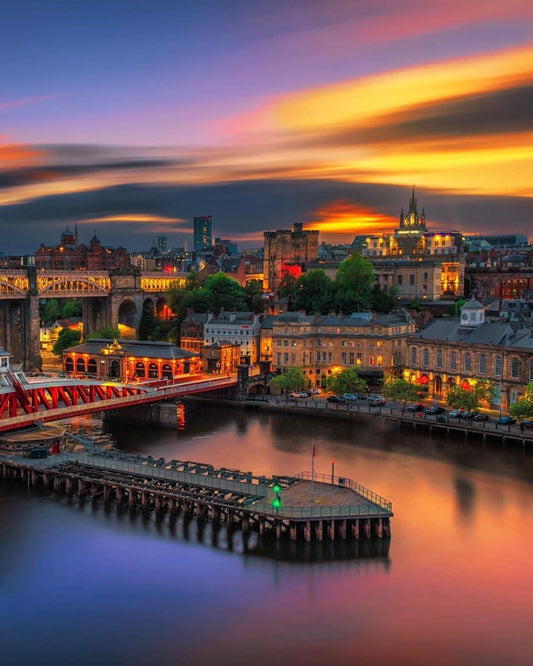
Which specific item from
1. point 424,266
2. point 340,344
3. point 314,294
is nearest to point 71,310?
point 314,294

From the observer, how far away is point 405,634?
23.8 meters

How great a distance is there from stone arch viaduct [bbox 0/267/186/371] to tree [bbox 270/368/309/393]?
3129cm

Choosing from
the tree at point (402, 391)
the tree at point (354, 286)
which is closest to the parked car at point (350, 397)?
the tree at point (402, 391)

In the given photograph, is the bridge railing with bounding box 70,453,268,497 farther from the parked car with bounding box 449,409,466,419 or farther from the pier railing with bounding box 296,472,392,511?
the parked car with bounding box 449,409,466,419

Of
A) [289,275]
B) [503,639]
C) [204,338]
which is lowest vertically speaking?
[503,639]

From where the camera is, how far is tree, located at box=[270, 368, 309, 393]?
60531 millimetres

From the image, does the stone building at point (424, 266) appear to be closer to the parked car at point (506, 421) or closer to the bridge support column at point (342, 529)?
the parked car at point (506, 421)

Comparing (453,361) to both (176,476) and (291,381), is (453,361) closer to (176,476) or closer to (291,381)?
(291,381)

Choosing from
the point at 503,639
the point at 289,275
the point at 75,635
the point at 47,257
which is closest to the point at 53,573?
the point at 75,635

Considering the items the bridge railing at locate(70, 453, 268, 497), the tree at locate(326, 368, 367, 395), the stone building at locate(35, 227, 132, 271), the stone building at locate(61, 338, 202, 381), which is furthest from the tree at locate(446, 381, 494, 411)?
the stone building at locate(35, 227, 132, 271)

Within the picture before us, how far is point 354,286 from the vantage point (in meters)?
81.2

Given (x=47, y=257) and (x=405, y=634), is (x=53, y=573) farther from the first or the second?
(x=47, y=257)

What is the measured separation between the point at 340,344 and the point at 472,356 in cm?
1242

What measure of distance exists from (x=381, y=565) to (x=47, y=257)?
460 feet
